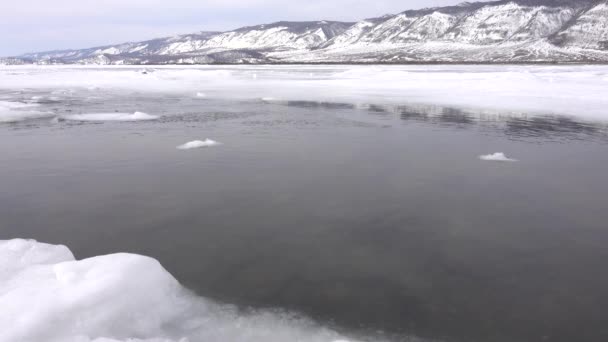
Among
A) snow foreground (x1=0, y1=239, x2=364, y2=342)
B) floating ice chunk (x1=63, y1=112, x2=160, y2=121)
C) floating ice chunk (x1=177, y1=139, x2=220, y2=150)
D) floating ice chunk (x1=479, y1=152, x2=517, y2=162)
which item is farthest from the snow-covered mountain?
snow foreground (x1=0, y1=239, x2=364, y2=342)

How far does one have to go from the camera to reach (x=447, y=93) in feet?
89.7

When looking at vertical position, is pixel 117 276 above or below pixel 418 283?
above

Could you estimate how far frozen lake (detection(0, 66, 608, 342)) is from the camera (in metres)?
4.25

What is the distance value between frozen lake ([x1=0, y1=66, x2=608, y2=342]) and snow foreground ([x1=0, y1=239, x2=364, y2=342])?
→ 0.02 metres

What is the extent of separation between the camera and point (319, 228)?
6.47 meters

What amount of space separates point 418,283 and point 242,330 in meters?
2.04

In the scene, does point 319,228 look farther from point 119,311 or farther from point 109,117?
point 109,117

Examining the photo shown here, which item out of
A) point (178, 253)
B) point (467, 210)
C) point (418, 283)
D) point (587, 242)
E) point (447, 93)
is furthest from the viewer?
point (447, 93)

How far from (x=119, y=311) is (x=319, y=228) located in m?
3.08

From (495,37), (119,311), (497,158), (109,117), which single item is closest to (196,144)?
(109,117)

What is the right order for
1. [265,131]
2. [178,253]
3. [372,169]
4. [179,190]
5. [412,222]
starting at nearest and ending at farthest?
[178,253] < [412,222] < [179,190] < [372,169] < [265,131]

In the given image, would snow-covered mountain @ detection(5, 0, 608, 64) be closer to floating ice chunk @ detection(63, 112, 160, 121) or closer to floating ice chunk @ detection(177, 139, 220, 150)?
floating ice chunk @ detection(63, 112, 160, 121)

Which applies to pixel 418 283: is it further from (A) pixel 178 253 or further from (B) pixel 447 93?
(B) pixel 447 93

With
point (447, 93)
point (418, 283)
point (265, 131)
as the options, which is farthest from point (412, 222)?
point (447, 93)
